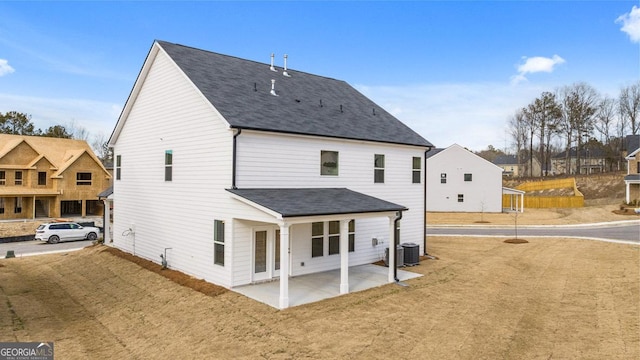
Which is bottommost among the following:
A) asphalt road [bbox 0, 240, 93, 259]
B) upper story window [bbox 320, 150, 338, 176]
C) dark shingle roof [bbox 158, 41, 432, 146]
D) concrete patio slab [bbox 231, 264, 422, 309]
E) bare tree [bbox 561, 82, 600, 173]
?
asphalt road [bbox 0, 240, 93, 259]

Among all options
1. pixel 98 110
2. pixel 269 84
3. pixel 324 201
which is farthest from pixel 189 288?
pixel 98 110

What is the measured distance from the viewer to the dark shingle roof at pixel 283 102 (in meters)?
14.4

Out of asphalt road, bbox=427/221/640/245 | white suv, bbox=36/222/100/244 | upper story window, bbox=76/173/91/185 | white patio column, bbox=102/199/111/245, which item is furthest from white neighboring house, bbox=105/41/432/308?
upper story window, bbox=76/173/91/185

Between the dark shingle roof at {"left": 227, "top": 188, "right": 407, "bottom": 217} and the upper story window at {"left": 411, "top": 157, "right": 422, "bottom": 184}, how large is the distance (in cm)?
514

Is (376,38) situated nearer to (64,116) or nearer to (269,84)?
(269,84)

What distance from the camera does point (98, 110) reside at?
49375mm

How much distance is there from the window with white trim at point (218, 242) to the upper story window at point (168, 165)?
158 inches

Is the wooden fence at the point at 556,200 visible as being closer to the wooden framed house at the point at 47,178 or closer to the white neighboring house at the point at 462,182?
the white neighboring house at the point at 462,182

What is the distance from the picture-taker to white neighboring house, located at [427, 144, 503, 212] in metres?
42.8

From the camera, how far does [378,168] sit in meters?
17.9

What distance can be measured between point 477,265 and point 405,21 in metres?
16.2

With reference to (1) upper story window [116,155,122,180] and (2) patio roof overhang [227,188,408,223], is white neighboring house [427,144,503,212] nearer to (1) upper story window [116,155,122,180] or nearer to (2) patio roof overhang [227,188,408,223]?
(2) patio roof overhang [227,188,408,223]

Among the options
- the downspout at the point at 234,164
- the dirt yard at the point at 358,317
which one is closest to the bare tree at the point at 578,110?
the dirt yard at the point at 358,317

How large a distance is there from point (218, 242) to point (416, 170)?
1071cm
